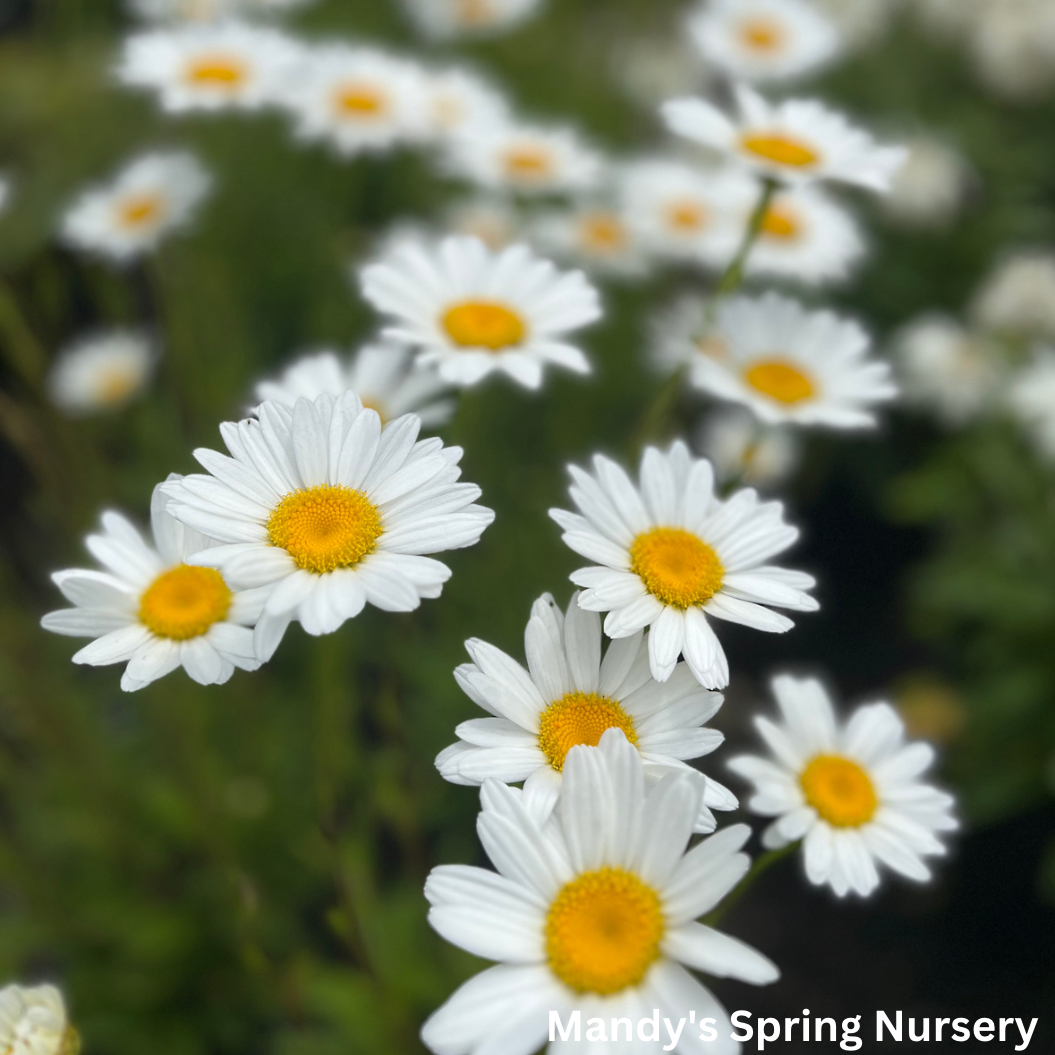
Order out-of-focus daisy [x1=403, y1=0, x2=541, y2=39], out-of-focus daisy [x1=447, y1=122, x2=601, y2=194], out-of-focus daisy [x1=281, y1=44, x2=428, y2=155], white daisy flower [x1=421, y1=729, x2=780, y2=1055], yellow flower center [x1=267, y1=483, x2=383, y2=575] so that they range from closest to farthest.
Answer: white daisy flower [x1=421, y1=729, x2=780, y2=1055] → yellow flower center [x1=267, y1=483, x2=383, y2=575] → out-of-focus daisy [x1=281, y1=44, x2=428, y2=155] → out-of-focus daisy [x1=447, y1=122, x2=601, y2=194] → out-of-focus daisy [x1=403, y1=0, x2=541, y2=39]

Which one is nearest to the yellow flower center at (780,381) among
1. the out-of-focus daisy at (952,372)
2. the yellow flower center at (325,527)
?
the yellow flower center at (325,527)

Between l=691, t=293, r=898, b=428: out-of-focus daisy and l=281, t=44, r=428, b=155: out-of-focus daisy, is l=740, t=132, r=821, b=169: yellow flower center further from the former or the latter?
l=281, t=44, r=428, b=155: out-of-focus daisy

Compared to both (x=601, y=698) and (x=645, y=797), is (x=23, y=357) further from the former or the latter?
(x=645, y=797)

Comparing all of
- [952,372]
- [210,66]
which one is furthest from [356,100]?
[952,372]

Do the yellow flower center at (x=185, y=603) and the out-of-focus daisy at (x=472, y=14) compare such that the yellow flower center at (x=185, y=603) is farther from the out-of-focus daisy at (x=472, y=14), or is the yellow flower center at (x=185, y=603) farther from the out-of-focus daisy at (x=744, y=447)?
the out-of-focus daisy at (x=472, y=14)

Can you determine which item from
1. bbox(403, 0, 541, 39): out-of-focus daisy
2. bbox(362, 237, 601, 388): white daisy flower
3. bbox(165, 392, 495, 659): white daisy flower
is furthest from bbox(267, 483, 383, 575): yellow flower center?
bbox(403, 0, 541, 39): out-of-focus daisy

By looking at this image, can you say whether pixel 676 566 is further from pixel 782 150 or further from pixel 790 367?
pixel 782 150
